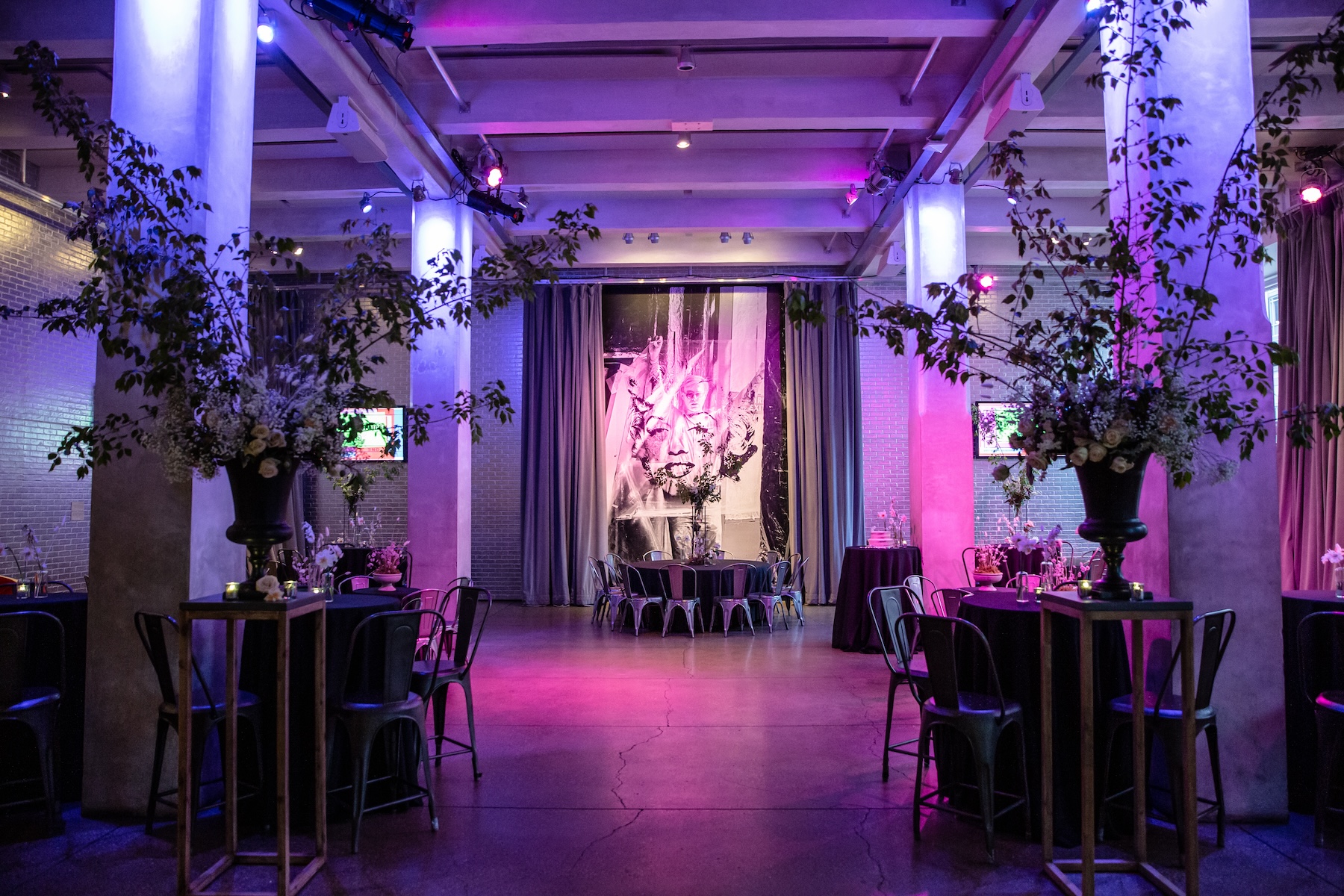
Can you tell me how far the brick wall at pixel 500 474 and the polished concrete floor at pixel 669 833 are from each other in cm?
669

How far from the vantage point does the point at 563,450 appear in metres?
12.5

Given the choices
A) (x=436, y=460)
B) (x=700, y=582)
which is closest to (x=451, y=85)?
(x=436, y=460)

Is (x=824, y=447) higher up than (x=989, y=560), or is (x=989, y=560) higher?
(x=824, y=447)

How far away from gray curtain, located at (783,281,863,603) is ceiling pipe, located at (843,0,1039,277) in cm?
114

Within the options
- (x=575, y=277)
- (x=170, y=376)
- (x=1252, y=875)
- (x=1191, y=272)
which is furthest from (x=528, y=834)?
(x=575, y=277)

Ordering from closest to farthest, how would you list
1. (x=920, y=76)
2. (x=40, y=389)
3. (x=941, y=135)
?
(x=920, y=76) → (x=941, y=135) → (x=40, y=389)

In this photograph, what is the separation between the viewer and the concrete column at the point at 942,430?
8.84m

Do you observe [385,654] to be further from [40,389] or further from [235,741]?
[40,389]

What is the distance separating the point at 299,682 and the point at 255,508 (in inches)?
35.2

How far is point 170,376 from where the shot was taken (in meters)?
3.58

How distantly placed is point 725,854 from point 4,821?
315cm

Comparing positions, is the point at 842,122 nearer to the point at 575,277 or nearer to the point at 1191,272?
the point at 1191,272

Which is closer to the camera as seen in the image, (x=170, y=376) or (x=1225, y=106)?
(x=170, y=376)

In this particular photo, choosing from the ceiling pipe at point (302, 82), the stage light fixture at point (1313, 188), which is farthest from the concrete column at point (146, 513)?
the stage light fixture at point (1313, 188)
